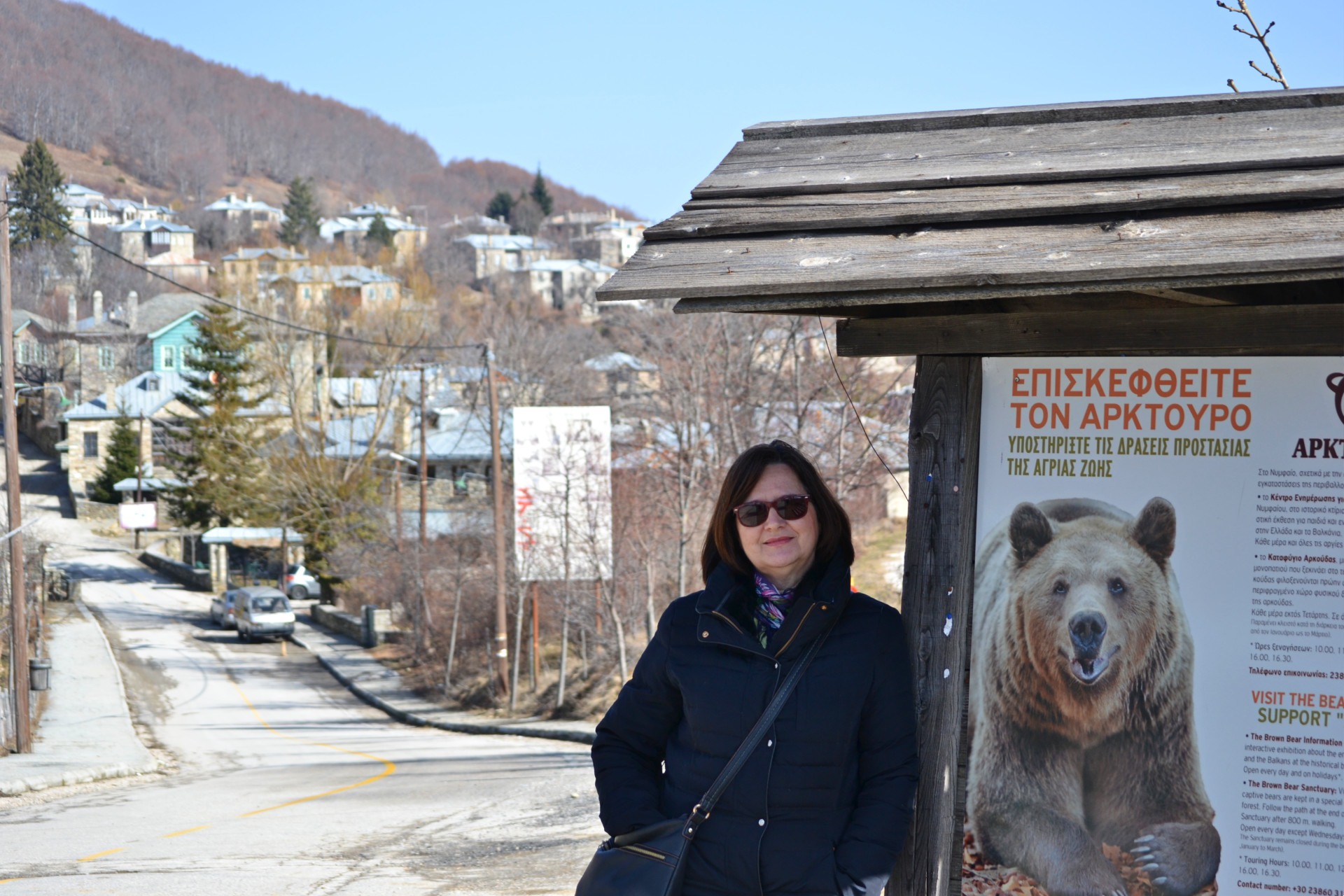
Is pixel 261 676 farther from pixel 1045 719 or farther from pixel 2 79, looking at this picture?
pixel 2 79

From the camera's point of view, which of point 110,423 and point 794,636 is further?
point 110,423

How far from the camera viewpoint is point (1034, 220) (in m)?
2.96

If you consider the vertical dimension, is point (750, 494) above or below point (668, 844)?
Result: above

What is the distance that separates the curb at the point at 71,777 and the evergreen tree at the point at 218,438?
29100mm

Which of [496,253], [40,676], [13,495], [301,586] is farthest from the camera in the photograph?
[496,253]

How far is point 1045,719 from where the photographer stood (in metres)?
3.28

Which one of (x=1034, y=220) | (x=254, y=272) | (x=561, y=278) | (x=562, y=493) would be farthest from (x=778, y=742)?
(x=561, y=278)

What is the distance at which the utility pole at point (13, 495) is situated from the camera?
18469mm

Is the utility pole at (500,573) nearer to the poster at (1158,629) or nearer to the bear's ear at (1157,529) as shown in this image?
the poster at (1158,629)

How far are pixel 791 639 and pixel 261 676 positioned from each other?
29.3m

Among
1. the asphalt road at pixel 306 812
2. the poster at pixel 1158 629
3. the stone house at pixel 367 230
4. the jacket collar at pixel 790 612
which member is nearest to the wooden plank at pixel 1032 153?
the poster at pixel 1158 629

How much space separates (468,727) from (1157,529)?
21.2 meters

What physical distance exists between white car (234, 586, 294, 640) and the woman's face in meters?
34.6

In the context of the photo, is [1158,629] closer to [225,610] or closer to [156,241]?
[225,610]
